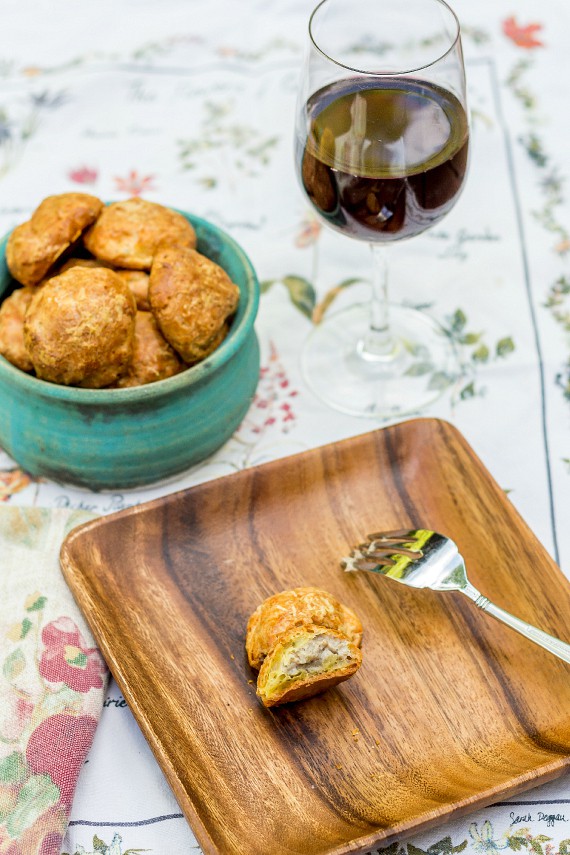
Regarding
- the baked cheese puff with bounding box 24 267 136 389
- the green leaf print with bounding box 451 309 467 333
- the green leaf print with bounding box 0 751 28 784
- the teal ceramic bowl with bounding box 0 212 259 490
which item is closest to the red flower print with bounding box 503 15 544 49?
the green leaf print with bounding box 451 309 467 333

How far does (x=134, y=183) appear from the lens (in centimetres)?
190

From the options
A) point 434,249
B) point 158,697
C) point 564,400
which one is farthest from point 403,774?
point 434,249

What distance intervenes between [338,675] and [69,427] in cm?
49

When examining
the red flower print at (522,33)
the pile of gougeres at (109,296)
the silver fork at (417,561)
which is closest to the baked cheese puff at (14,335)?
the pile of gougeres at (109,296)

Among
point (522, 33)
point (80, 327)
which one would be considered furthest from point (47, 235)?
point (522, 33)

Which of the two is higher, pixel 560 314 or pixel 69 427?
pixel 69 427

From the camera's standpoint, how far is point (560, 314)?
1.66 metres

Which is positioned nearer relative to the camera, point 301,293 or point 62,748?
point 62,748

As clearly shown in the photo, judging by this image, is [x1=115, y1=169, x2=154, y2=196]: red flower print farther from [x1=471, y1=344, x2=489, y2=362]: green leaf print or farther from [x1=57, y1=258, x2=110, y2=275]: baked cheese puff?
Answer: [x1=471, y1=344, x2=489, y2=362]: green leaf print

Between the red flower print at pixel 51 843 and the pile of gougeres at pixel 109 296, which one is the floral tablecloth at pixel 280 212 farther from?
the pile of gougeres at pixel 109 296

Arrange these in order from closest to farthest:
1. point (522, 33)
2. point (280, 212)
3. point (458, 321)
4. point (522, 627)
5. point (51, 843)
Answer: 1. point (51, 843)
2. point (522, 627)
3. point (458, 321)
4. point (280, 212)
5. point (522, 33)

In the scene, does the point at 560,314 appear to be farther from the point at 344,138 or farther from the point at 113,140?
the point at 113,140

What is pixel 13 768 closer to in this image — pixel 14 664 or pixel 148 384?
pixel 14 664

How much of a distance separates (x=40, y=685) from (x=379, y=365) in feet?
2.43
